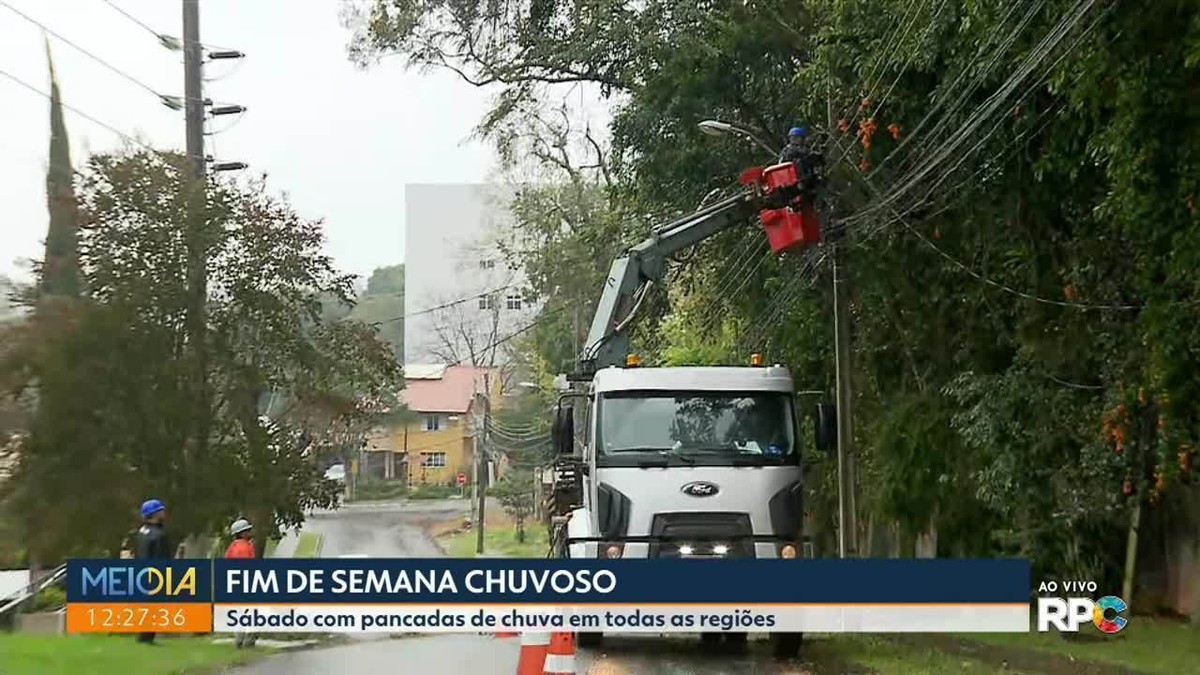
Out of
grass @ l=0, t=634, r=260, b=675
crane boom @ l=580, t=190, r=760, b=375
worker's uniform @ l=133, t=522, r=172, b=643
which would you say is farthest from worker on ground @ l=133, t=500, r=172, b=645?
crane boom @ l=580, t=190, r=760, b=375

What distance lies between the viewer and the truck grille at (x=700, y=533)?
12.2m

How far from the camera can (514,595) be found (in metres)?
9.90

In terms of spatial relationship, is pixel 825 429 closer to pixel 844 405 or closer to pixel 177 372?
pixel 844 405

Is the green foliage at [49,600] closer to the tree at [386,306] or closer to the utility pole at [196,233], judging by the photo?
the utility pole at [196,233]

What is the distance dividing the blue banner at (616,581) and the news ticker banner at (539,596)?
0.01 metres

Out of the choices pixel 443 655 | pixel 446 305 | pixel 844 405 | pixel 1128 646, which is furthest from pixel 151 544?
pixel 844 405

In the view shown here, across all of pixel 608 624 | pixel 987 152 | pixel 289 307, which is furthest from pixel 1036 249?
pixel 289 307

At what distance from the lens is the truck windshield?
12.8m

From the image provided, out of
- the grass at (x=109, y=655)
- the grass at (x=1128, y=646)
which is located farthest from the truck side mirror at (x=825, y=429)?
the grass at (x=109, y=655)

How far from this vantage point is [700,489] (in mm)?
12484

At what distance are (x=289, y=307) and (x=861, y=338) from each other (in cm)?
754

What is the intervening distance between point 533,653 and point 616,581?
51.5 inches

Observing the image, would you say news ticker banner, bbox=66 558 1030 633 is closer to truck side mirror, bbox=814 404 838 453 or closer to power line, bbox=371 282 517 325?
truck side mirror, bbox=814 404 838 453

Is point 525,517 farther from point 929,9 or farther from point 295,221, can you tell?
point 929,9
